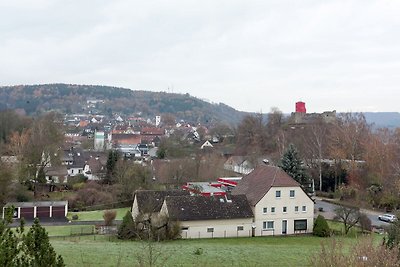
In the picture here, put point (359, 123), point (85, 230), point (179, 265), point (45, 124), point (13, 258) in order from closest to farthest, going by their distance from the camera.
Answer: point (13, 258) < point (179, 265) < point (85, 230) < point (359, 123) < point (45, 124)

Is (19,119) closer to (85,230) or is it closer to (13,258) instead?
(85,230)

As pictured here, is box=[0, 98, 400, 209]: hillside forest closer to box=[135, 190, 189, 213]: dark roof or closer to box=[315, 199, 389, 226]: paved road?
box=[315, 199, 389, 226]: paved road

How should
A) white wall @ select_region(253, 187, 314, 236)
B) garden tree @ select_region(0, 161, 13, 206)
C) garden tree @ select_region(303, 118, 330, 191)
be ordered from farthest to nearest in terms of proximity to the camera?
1. garden tree @ select_region(303, 118, 330, 191)
2. garden tree @ select_region(0, 161, 13, 206)
3. white wall @ select_region(253, 187, 314, 236)

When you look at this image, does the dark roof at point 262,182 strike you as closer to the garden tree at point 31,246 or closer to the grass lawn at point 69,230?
the grass lawn at point 69,230

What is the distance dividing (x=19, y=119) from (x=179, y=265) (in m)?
67.9

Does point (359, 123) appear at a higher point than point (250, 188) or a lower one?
higher

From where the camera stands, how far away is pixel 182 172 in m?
55.5

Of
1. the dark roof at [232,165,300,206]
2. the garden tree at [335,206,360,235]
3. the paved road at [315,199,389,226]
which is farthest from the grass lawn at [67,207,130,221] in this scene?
the garden tree at [335,206,360,235]

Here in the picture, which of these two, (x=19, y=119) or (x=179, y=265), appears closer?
(x=179, y=265)

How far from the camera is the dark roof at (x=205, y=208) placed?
1256 inches

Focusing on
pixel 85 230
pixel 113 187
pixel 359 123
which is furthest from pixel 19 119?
pixel 359 123

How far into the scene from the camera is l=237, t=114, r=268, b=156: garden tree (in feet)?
256

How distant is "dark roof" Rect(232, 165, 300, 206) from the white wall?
1.29ft

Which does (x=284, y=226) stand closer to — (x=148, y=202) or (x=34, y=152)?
(x=148, y=202)
